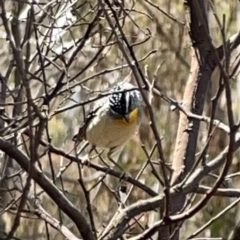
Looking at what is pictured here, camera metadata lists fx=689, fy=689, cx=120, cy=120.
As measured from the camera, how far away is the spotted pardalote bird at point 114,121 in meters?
3.14

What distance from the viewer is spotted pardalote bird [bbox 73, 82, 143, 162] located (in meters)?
3.14

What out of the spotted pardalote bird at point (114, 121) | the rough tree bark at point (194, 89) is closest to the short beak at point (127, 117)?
the spotted pardalote bird at point (114, 121)

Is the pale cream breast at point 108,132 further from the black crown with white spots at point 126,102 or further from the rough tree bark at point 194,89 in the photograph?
the rough tree bark at point 194,89

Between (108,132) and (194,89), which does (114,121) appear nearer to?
(108,132)

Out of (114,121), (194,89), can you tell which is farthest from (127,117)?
(194,89)

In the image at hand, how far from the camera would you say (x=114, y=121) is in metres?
3.19

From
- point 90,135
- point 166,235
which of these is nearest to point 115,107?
point 90,135

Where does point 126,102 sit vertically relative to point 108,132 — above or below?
above

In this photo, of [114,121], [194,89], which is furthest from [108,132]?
[194,89]

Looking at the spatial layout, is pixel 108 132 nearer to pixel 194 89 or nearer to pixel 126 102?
pixel 126 102

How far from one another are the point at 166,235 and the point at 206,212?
270cm

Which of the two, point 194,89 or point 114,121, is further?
point 114,121

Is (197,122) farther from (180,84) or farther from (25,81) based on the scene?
(180,84)

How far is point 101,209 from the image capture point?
4785 millimetres
